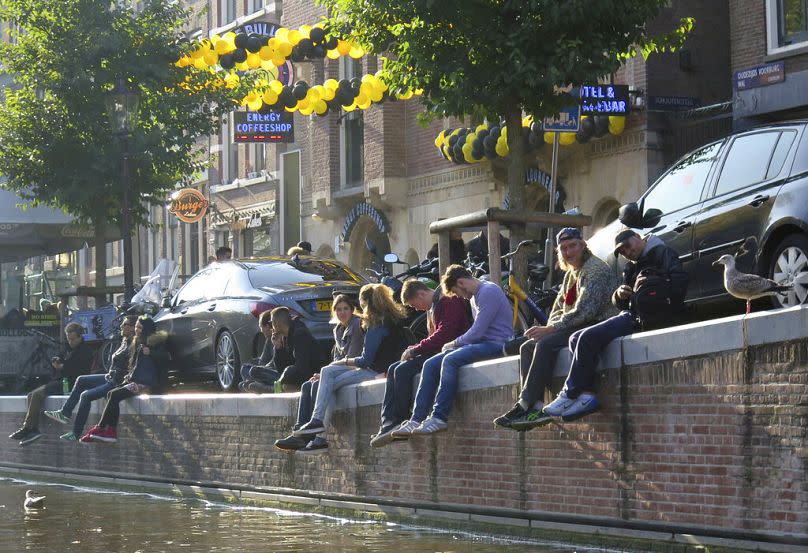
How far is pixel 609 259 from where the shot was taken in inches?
575

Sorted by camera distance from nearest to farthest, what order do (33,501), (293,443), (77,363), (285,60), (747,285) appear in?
(747,285)
(293,443)
(33,501)
(77,363)
(285,60)

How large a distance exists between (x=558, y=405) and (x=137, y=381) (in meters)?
8.95

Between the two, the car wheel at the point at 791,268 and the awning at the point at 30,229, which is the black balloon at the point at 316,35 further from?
the car wheel at the point at 791,268

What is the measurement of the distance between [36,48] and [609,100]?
1125cm

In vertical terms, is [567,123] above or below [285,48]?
below

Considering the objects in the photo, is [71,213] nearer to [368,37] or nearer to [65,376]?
[65,376]

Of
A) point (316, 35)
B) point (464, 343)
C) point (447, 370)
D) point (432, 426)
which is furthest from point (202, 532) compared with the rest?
point (316, 35)

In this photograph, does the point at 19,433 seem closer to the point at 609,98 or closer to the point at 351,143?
the point at 609,98

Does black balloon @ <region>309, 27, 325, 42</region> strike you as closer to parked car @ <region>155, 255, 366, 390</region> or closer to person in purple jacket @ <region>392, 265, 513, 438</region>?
parked car @ <region>155, 255, 366, 390</region>

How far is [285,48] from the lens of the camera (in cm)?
2797

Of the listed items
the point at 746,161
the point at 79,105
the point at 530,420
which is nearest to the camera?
the point at 530,420

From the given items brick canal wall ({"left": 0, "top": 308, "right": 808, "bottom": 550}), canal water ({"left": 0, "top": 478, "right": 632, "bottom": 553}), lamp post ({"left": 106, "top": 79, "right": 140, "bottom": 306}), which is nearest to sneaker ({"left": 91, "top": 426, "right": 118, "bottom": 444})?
canal water ({"left": 0, "top": 478, "right": 632, "bottom": 553})

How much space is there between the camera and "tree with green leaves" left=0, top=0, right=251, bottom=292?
31.5m

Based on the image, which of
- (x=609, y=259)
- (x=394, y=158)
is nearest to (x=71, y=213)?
(x=394, y=158)
